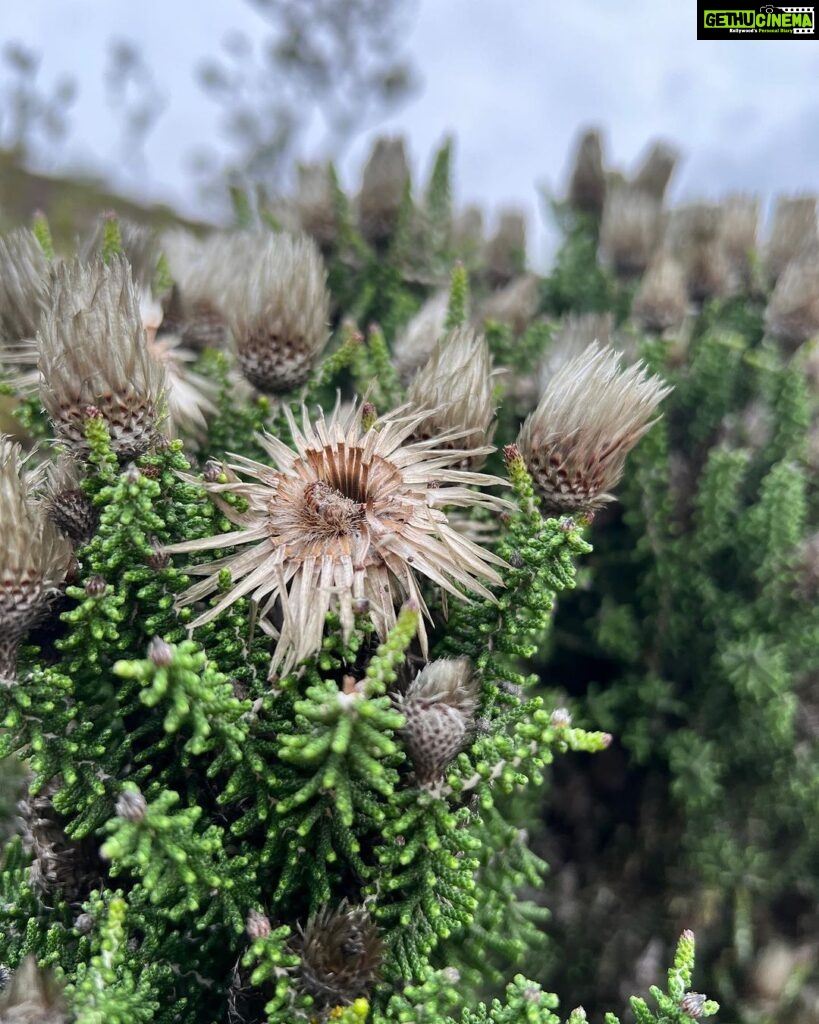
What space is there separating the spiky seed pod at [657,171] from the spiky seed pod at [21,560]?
80.9 inches

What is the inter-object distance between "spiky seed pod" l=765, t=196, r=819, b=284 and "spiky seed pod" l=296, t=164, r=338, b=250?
3.61ft

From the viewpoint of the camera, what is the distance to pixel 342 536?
0.98m

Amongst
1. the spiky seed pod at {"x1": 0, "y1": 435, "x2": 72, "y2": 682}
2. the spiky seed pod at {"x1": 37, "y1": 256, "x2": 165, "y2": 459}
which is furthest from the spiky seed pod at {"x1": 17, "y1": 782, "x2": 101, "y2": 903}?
the spiky seed pod at {"x1": 37, "y1": 256, "x2": 165, "y2": 459}

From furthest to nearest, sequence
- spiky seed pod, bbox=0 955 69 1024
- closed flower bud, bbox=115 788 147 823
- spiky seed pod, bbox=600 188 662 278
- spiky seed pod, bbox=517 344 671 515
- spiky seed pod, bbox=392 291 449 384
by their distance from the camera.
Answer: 1. spiky seed pod, bbox=600 188 662 278
2. spiky seed pod, bbox=392 291 449 384
3. spiky seed pod, bbox=517 344 671 515
4. spiky seed pod, bbox=0 955 69 1024
5. closed flower bud, bbox=115 788 147 823

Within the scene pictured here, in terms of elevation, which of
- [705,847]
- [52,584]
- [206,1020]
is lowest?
[705,847]

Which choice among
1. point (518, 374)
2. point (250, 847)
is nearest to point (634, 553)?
point (518, 374)

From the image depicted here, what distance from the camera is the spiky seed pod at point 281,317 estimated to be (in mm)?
1217

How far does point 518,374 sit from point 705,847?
44.1 inches

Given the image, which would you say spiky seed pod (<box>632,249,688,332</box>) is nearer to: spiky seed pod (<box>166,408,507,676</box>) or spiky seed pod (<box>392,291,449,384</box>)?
spiky seed pod (<box>392,291,449,384</box>)

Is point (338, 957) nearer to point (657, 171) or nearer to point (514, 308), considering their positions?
point (514, 308)

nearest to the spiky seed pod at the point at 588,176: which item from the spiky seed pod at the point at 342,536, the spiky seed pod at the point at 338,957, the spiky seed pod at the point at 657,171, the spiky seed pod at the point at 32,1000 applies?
the spiky seed pod at the point at 657,171

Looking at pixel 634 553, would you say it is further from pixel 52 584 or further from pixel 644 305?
pixel 52 584

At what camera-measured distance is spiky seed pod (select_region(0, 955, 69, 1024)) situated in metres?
0.89

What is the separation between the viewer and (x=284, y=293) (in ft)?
3.97
